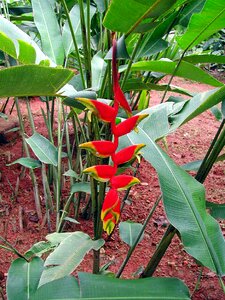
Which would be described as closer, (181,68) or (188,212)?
(188,212)

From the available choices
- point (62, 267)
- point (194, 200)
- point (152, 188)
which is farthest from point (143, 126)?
point (152, 188)

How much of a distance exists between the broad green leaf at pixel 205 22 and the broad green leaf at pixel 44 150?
1.79 ft

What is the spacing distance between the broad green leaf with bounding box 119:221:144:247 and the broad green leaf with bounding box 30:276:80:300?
345 mm

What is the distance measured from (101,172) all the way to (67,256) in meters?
0.28

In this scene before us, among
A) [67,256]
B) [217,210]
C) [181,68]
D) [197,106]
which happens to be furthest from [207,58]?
[67,256]

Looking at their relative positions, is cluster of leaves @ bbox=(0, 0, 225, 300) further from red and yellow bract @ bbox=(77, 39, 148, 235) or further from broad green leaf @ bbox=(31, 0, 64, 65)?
broad green leaf @ bbox=(31, 0, 64, 65)

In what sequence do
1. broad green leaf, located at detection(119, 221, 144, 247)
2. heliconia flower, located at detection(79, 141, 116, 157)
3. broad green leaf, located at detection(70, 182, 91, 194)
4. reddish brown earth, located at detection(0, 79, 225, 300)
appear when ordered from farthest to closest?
reddish brown earth, located at detection(0, 79, 225, 300)
broad green leaf, located at detection(70, 182, 91, 194)
broad green leaf, located at detection(119, 221, 144, 247)
heliconia flower, located at detection(79, 141, 116, 157)

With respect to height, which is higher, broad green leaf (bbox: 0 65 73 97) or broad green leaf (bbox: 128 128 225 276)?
broad green leaf (bbox: 0 65 73 97)

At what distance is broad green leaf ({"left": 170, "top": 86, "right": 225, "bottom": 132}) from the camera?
2.50 feet

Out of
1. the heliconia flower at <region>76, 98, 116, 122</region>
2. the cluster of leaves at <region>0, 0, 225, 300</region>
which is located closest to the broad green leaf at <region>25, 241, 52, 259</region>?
the cluster of leaves at <region>0, 0, 225, 300</region>

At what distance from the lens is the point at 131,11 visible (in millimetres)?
705

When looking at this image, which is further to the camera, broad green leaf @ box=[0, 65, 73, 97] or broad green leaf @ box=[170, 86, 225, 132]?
broad green leaf @ box=[170, 86, 225, 132]

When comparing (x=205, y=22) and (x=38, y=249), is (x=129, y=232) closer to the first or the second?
(x=38, y=249)

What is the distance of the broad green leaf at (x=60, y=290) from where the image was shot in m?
0.63
